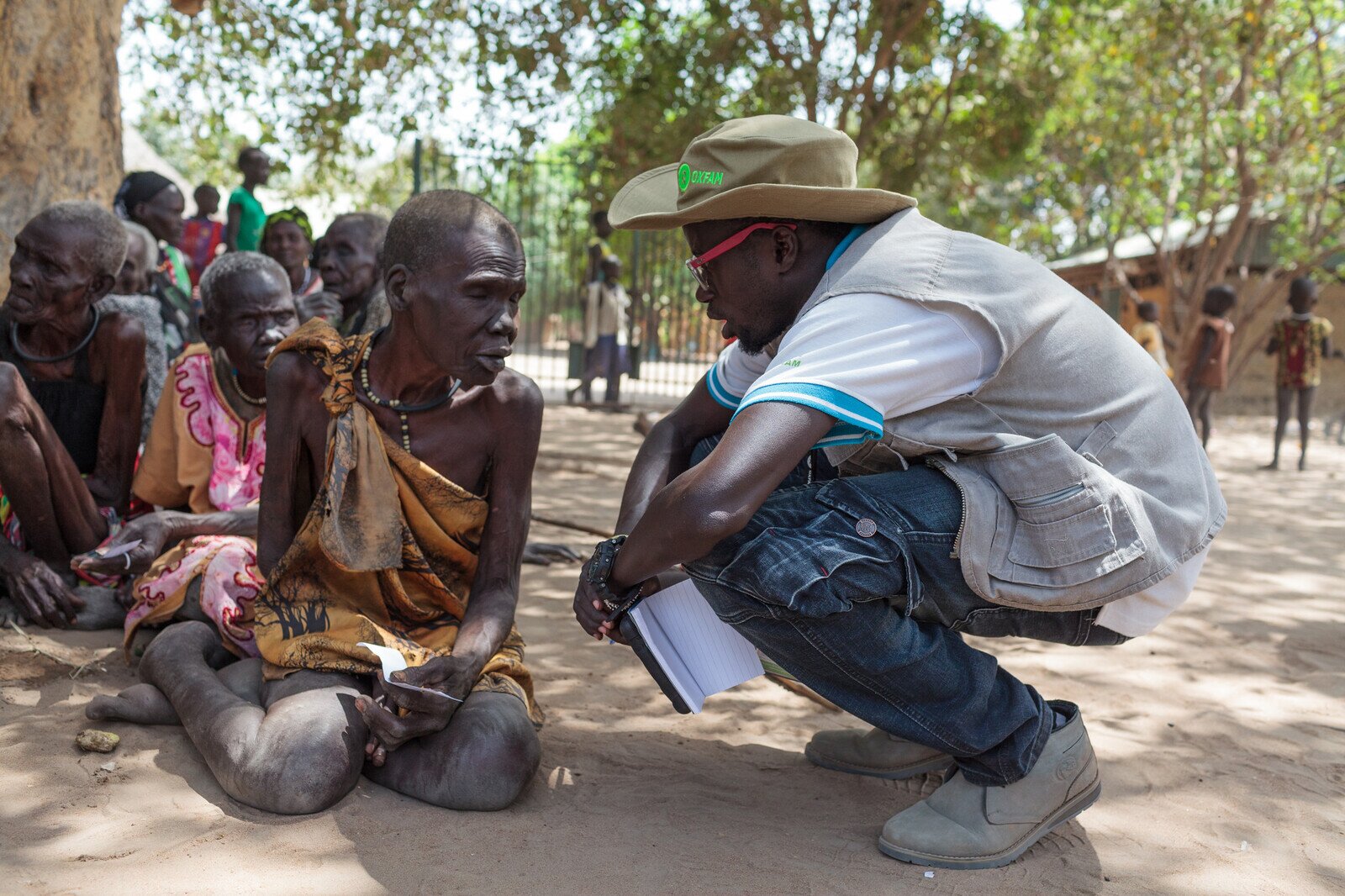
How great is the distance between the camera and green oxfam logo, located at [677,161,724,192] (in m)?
2.12

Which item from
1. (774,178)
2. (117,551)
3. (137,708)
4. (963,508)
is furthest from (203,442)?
(963,508)

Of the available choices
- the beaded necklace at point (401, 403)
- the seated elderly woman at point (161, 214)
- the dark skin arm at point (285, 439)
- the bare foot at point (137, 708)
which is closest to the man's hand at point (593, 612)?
the beaded necklace at point (401, 403)

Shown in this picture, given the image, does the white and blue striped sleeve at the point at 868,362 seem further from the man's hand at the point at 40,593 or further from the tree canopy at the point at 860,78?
the tree canopy at the point at 860,78

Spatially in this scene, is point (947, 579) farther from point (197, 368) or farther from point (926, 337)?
point (197, 368)

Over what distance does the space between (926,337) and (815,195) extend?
1.19ft

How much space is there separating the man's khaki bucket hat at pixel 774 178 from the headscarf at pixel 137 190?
4922 millimetres

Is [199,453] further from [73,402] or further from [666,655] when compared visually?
[666,655]

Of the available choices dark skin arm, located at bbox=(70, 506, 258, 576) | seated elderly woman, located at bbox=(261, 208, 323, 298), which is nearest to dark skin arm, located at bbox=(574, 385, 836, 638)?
dark skin arm, located at bbox=(70, 506, 258, 576)

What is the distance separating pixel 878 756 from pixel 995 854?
0.47 m

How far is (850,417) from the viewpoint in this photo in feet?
5.95

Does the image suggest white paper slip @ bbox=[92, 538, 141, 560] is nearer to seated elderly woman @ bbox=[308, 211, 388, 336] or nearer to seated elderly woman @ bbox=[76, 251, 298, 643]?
seated elderly woman @ bbox=[76, 251, 298, 643]

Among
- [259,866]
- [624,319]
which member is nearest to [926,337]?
[259,866]

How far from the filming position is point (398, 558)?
256 cm

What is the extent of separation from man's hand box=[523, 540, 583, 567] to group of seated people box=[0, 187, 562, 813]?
1.39 meters
